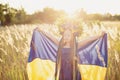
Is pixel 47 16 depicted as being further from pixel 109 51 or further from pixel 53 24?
pixel 109 51

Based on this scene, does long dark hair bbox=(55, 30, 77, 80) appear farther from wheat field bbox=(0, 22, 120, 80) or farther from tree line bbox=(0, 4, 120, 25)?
tree line bbox=(0, 4, 120, 25)

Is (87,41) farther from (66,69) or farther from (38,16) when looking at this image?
(38,16)

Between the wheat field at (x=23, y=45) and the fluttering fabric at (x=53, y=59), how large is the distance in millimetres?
120

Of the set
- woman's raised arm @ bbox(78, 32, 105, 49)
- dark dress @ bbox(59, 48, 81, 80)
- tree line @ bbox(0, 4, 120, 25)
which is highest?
tree line @ bbox(0, 4, 120, 25)

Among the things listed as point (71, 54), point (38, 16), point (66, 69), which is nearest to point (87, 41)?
point (71, 54)

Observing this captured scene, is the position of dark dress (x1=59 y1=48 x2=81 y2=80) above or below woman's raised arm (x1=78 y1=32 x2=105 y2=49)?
below

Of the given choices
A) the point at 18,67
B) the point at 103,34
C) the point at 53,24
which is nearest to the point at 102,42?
the point at 103,34

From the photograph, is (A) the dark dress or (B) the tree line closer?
(A) the dark dress

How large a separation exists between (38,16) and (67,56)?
714 mm

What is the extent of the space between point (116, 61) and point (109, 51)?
0.15 meters

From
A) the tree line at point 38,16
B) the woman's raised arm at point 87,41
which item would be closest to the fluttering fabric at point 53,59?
the woman's raised arm at point 87,41

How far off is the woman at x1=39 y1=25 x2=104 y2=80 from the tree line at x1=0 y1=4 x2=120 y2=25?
0.88 ft

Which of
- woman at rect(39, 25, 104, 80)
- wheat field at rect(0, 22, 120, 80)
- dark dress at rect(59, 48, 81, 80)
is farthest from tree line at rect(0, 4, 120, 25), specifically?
dark dress at rect(59, 48, 81, 80)

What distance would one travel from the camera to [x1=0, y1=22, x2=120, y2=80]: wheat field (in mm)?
6211
